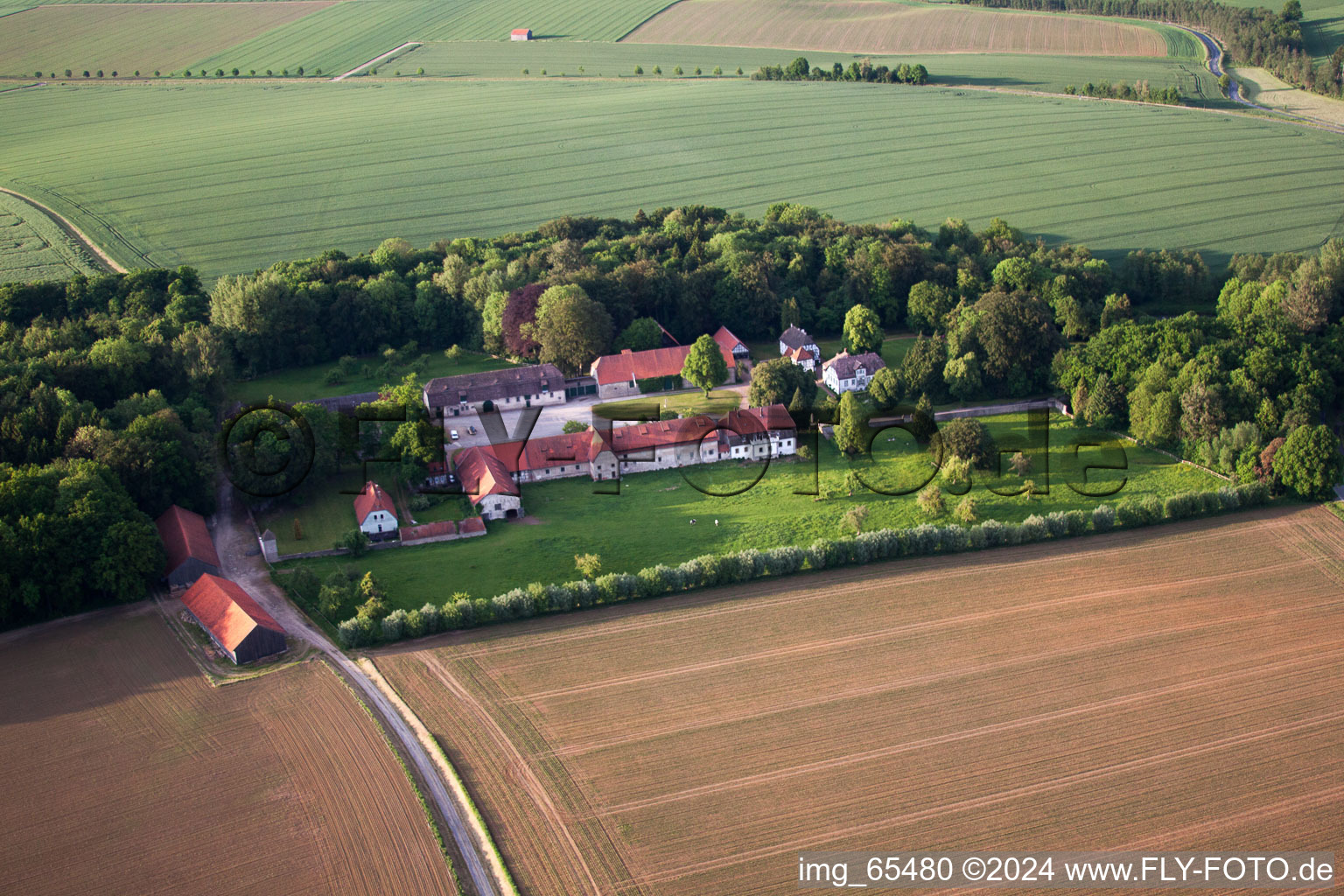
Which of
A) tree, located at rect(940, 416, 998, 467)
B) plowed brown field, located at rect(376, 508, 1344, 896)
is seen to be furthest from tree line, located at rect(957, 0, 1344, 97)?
plowed brown field, located at rect(376, 508, 1344, 896)

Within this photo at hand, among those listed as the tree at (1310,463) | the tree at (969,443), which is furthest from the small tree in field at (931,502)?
the tree at (1310,463)

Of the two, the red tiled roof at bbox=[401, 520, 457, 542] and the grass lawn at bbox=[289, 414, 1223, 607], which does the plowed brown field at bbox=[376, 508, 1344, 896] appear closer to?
the grass lawn at bbox=[289, 414, 1223, 607]

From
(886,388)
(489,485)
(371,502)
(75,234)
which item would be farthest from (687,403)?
(75,234)

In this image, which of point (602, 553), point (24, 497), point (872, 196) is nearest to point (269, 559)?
point (24, 497)

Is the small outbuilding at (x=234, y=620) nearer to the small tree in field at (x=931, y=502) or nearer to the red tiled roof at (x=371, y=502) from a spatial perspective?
the red tiled roof at (x=371, y=502)

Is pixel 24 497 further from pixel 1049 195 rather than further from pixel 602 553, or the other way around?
pixel 1049 195
